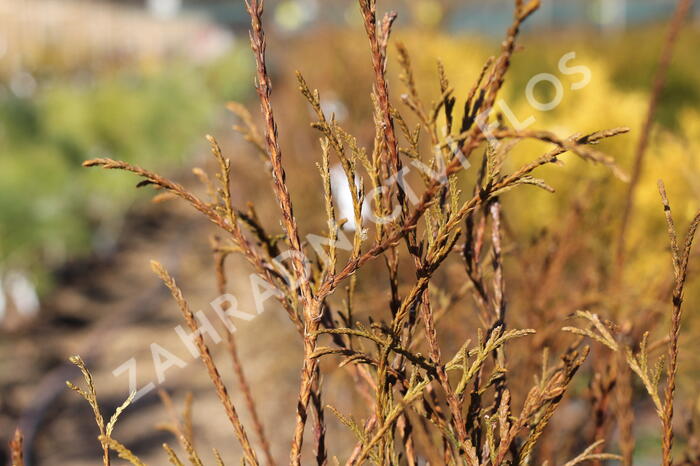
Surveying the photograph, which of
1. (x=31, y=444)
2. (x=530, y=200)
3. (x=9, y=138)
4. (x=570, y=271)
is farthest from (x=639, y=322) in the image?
(x=9, y=138)

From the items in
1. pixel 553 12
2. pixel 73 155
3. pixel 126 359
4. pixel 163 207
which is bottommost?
pixel 126 359

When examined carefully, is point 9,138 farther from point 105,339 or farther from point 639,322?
point 639,322

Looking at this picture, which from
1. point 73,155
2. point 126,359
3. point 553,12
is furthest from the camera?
point 553,12

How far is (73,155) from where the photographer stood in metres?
5.80

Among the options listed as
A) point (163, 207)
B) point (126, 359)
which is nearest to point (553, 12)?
point (163, 207)

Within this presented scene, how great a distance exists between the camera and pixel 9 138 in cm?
562

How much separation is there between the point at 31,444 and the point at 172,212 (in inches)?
159

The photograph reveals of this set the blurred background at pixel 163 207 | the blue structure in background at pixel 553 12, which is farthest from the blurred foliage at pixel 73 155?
the blue structure in background at pixel 553 12

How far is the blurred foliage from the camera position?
15.0 ft

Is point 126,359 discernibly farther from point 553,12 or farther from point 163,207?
point 553,12

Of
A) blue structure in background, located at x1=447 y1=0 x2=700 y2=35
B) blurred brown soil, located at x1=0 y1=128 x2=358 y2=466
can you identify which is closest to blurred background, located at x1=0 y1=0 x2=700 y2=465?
blurred brown soil, located at x1=0 y1=128 x2=358 y2=466

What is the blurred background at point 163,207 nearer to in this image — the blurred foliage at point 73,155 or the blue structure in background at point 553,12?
the blurred foliage at point 73,155

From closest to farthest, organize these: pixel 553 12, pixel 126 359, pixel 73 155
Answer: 1. pixel 126 359
2. pixel 73 155
3. pixel 553 12

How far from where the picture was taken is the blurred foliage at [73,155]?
15.0 feet
